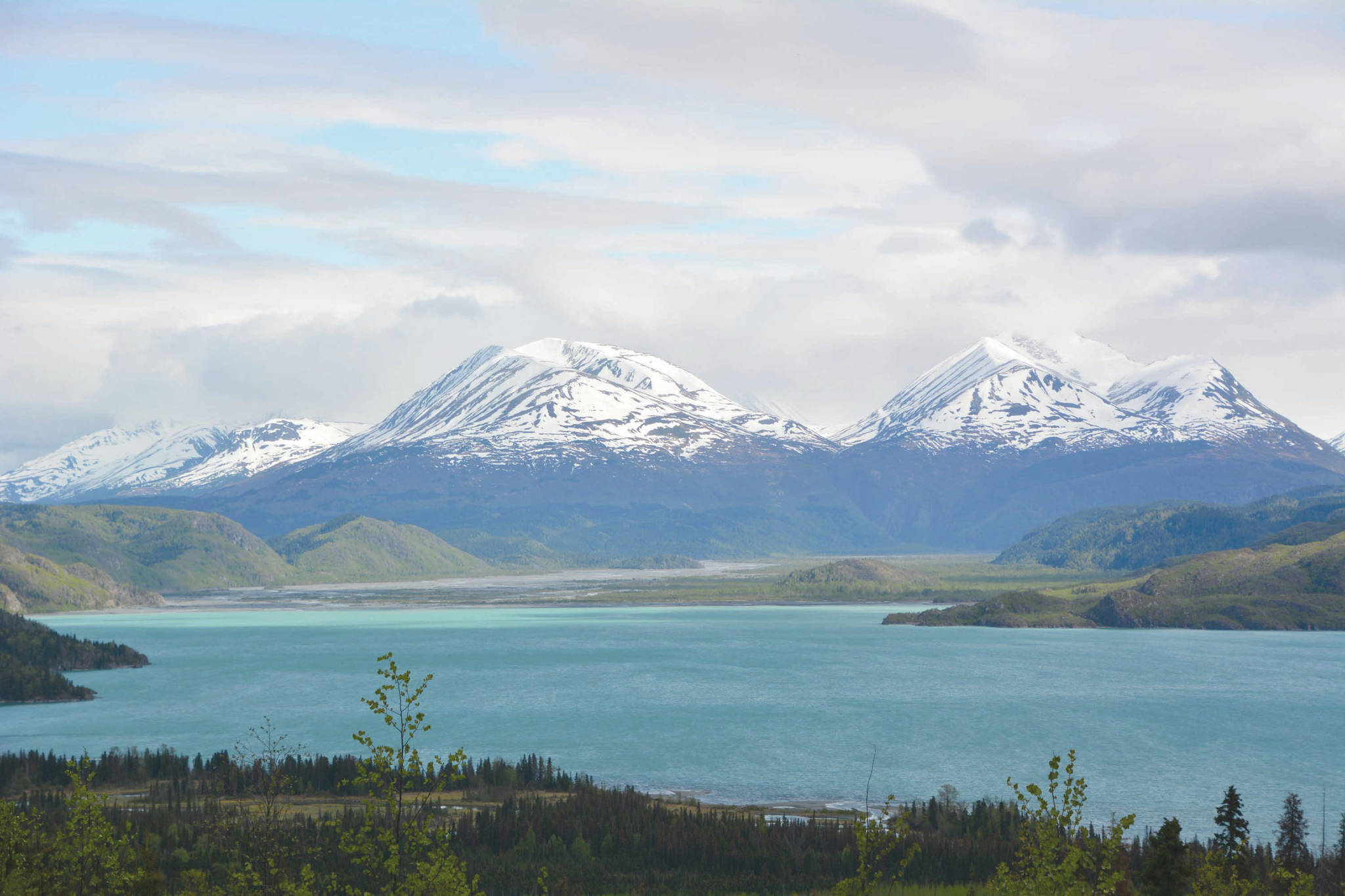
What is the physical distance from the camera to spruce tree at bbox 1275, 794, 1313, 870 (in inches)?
3083

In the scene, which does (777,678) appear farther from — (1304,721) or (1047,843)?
(1047,843)

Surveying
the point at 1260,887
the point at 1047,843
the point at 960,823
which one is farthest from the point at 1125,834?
the point at 1047,843

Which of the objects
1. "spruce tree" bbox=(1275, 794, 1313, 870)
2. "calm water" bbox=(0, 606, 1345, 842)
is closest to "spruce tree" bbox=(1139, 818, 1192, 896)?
"spruce tree" bbox=(1275, 794, 1313, 870)

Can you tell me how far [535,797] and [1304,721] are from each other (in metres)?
98.8

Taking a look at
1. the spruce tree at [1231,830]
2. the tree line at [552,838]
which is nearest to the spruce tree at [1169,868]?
the tree line at [552,838]

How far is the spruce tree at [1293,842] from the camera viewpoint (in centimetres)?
7831

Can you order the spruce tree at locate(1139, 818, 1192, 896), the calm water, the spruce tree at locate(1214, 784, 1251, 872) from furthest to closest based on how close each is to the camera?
the calm water
the spruce tree at locate(1214, 784, 1251, 872)
the spruce tree at locate(1139, 818, 1192, 896)

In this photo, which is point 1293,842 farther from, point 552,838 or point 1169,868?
point 552,838

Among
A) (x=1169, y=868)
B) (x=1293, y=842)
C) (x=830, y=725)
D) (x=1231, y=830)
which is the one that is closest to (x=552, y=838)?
(x=1169, y=868)

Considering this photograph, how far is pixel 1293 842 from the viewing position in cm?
8088

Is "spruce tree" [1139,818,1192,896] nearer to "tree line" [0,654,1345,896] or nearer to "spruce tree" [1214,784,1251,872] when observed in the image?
"tree line" [0,654,1345,896]

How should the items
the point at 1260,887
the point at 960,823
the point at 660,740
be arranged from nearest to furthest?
the point at 1260,887 < the point at 960,823 < the point at 660,740

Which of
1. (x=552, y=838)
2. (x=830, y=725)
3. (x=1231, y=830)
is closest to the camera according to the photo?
(x=1231, y=830)

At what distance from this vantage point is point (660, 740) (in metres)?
136
